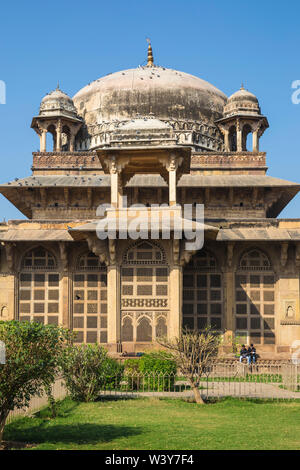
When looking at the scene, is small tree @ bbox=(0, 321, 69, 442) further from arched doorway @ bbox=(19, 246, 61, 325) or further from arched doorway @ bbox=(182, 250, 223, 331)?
arched doorway @ bbox=(182, 250, 223, 331)

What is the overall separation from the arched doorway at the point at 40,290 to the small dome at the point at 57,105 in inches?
346

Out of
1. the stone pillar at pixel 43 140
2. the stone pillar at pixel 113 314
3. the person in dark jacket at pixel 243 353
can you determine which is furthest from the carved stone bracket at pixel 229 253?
the stone pillar at pixel 43 140

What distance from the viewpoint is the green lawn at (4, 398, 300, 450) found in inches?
444

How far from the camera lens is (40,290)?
26312 mm

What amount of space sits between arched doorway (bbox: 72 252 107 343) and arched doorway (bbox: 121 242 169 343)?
6.53ft

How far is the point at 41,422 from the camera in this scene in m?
13.7

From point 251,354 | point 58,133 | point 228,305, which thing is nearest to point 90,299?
point 228,305

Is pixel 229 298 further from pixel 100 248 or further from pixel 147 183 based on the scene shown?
pixel 147 183

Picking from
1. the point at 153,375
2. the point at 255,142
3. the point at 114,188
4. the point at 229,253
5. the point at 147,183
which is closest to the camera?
the point at 153,375

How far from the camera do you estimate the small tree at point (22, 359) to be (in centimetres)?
1127

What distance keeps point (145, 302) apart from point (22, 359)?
42.5 feet

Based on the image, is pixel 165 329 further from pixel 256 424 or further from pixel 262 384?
pixel 256 424
